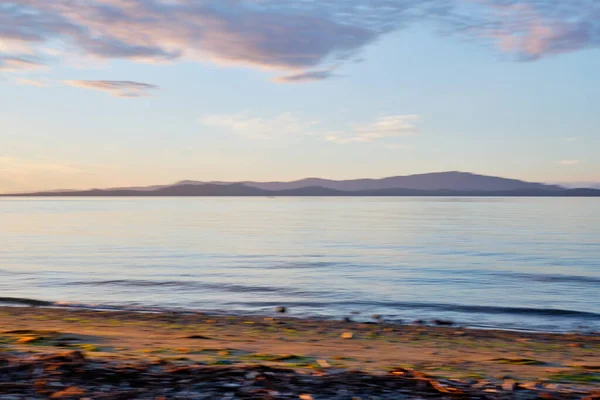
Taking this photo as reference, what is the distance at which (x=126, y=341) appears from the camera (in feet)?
34.7

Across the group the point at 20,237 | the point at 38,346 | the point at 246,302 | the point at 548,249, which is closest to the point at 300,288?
the point at 246,302

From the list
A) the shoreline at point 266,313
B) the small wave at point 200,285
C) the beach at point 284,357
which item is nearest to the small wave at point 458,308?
the shoreline at point 266,313

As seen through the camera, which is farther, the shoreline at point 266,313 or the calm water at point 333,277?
the calm water at point 333,277

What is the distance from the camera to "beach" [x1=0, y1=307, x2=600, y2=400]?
5.85m

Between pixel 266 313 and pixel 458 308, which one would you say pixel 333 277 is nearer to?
pixel 458 308

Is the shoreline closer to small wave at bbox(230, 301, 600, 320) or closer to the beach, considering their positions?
small wave at bbox(230, 301, 600, 320)

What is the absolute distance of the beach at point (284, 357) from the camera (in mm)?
5848

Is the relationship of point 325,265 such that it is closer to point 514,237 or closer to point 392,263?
point 392,263

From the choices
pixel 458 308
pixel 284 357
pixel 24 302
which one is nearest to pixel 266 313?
pixel 458 308

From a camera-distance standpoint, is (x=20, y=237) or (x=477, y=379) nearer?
(x=477, y=379)

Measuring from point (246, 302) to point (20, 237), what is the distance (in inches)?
1593

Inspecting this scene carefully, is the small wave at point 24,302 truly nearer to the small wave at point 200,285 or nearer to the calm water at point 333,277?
the calm water at point 333,277

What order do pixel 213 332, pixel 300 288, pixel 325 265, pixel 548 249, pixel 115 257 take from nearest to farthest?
pixel 213 332, pixel 300 288, pixel 325 265, pixel 115 257, pixel 548 249

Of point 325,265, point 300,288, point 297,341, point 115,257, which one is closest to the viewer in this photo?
point 297,341
